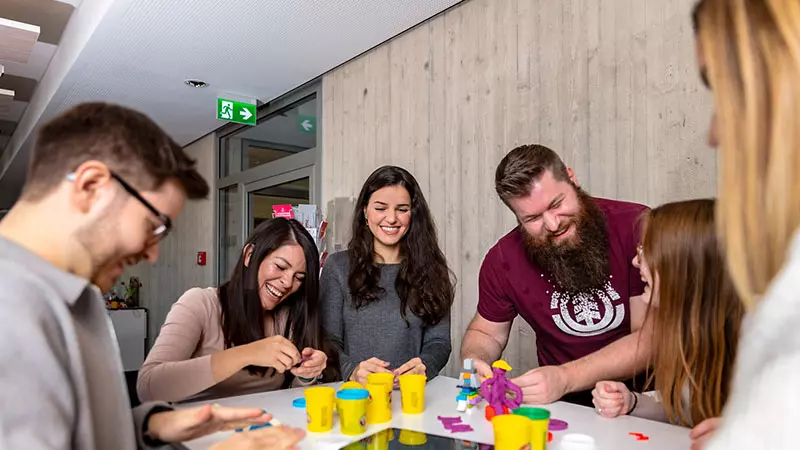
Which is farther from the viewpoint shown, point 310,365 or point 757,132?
point 310,365

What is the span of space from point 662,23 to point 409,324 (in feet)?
5.33

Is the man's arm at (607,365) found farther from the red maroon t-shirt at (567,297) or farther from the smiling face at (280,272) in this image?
the smiling face at (280,272)

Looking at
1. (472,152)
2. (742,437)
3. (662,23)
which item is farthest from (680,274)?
(472,152)

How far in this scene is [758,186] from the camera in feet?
1.95

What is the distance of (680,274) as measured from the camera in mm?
1385

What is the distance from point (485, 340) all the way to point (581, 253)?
0.49m

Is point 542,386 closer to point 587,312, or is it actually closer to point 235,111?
point 587,312

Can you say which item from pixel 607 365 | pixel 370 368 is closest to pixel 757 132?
pixel 607 365

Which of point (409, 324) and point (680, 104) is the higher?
point (680, 104)

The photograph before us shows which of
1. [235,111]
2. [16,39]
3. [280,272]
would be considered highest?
[16,39]

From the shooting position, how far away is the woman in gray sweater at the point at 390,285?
2166 mm

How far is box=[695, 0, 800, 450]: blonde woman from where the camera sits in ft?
1.58

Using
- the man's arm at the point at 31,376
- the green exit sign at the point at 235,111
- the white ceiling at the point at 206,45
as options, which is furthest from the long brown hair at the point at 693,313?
the green exit sign at the point at 235,111

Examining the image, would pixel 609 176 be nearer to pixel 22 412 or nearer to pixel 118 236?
pixel 118 236
